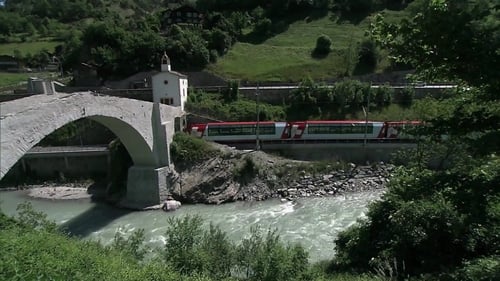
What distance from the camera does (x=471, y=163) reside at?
7523 millimetres

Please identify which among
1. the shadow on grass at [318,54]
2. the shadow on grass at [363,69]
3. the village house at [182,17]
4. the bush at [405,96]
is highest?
the village house at [182,17]

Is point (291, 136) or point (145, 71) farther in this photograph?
point (145, 71)

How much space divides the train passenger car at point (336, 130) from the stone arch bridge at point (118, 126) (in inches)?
364

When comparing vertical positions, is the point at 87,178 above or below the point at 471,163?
below

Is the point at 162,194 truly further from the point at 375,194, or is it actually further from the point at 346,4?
the point at 346,4

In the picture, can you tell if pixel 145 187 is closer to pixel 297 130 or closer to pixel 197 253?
pixel 297 130

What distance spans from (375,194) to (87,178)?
21.4 m

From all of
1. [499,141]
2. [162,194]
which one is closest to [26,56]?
[162,194]

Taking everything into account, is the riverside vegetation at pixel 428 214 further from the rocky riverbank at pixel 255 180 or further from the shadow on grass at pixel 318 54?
the shadow on grass at pixel 318 54

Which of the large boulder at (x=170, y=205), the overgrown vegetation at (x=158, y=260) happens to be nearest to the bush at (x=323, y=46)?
the large boulder at (x=170, y=205)

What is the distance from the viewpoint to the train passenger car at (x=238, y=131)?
103 ft

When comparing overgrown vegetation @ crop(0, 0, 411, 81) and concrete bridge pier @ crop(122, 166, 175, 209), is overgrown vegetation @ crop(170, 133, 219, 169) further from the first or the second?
overgrown vegetation @ crop(0, 0, 411, 81)

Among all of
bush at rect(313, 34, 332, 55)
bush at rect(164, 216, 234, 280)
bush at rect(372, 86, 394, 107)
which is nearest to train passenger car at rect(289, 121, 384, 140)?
bush at rect(372, 86, 394, 107)

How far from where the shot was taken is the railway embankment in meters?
26.7
